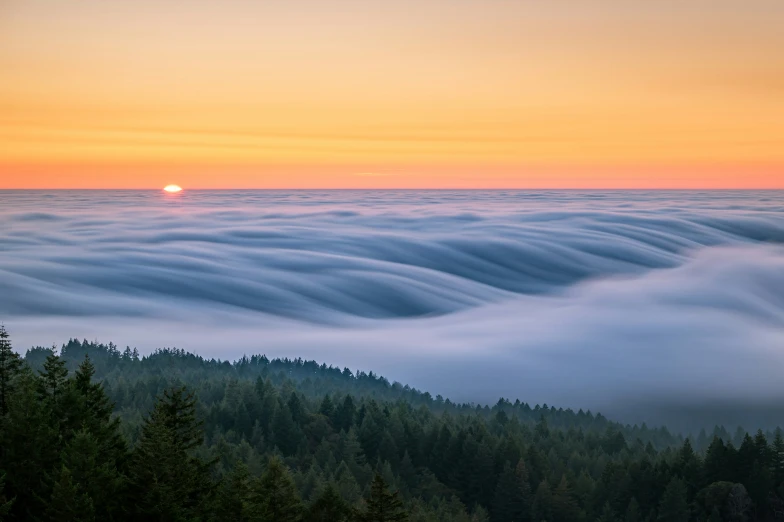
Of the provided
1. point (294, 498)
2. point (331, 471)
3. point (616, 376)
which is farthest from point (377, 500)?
point (616, 376)

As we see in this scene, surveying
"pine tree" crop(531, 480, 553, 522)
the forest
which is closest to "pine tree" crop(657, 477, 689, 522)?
the forest

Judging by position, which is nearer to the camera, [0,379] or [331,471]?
[0,379]

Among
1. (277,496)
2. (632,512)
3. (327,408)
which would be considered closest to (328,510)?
(277,496)

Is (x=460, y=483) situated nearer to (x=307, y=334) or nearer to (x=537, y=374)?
(x=537, y=374)

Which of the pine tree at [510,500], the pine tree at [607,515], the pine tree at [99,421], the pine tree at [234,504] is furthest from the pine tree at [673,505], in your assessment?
the pine tree at [99,421]

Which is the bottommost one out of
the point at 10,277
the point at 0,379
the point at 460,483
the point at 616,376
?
the point at 460,483

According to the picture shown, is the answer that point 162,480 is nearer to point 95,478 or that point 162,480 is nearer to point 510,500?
point 95,478
